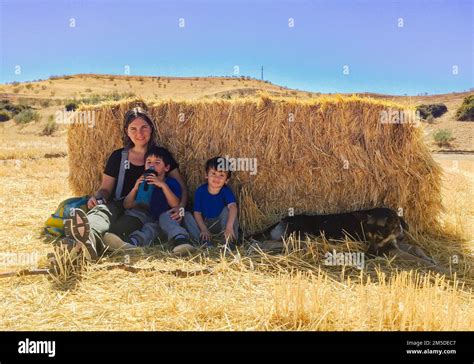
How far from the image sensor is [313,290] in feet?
9.53

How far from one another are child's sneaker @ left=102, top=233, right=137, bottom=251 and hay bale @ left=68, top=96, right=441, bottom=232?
1561 millimetres

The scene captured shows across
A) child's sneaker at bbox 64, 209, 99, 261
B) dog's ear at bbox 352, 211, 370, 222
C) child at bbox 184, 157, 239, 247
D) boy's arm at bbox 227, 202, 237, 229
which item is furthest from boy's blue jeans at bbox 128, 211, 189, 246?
dog's ear at bbox 352, 211, 370, 222

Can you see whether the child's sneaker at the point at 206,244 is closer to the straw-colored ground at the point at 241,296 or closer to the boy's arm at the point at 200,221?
the boy's arm at the point at 200,221

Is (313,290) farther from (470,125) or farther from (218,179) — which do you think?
(470,125)

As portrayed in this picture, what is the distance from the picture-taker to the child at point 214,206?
486 centimetres

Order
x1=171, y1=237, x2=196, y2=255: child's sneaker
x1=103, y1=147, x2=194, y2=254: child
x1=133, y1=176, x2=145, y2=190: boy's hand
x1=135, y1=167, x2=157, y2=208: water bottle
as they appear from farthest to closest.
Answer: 1. x1=135, y1=167, x2=157, y2=208: water bottle
2. x1=133, y1=176, x2=145, y2=190: boy's hand
3. x1=103, y1=147, x2=194, y2=254: child
4. x1=171, y1=237, x2=196, y2=255: child's sneaker

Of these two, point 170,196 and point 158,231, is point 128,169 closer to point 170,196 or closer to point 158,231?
point 170,196

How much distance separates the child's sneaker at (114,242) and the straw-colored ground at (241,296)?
0.54 ft

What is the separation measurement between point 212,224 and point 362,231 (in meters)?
1.67

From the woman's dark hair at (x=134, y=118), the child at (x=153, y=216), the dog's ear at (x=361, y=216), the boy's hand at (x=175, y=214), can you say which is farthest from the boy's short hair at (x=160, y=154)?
the dog's ear at (x=361, y=216)

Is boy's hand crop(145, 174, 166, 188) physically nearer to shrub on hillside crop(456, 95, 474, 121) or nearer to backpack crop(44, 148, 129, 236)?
backpack crop(44, 148, 129, 236)

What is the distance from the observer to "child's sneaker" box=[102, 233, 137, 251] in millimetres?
4316

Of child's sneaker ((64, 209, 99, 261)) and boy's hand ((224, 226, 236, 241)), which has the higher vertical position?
child's sneaker ((64, 209, 99, 261))
